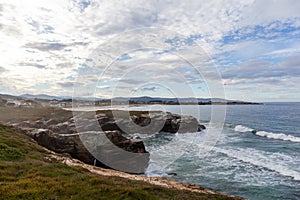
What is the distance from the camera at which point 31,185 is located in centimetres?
1010

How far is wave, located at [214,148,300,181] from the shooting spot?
77.7 feet

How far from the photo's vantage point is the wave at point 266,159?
23.7m

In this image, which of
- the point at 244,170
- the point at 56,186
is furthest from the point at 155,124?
the point at 56,186

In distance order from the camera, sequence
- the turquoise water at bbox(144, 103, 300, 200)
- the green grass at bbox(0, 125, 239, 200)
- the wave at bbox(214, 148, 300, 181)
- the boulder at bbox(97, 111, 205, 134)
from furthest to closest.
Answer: the boulder at bbox(97, 111, 205, 134), the wave at bbox(214, 148, 300, 181), the turquoise water at bbox(144, 103, 300, 200), the green grass at bbox(0, 125, 239, 200)

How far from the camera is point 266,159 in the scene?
2884cm

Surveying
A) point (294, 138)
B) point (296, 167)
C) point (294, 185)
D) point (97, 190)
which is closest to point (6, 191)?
point (97, 190)

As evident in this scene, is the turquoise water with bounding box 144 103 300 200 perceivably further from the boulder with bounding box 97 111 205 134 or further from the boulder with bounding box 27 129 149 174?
the boulder with bounding box 97 111 205 134

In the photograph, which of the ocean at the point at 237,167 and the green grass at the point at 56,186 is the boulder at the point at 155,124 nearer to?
the ocean at the point at 237,167

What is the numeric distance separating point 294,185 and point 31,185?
19.7 meters

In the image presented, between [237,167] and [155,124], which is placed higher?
[155,124]

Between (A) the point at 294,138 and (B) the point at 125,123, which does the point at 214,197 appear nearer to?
(A) the point at 294,138

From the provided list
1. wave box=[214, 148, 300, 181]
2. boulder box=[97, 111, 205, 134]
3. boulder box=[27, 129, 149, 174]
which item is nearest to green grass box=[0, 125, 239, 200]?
boulder box=[27, 129, 149, 174]

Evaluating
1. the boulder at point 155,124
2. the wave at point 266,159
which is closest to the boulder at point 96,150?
the wave at point 266,159

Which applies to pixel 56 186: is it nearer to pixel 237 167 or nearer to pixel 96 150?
pixel 96 150
